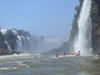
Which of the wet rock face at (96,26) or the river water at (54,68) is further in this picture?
the wet rock face at (96,26)

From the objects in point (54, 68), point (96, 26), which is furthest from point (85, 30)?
point (54, 68)

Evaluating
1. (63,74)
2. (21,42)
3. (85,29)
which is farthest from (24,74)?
(21,42)

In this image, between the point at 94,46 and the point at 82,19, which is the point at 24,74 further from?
the point at 82,19

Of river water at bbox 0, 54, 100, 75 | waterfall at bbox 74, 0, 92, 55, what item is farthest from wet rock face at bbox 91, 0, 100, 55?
river water at bbox 0, 54, 100, 75

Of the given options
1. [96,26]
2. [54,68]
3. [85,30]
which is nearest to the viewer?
[54,68]

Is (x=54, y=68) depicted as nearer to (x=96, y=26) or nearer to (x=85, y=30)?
(x=96, y=26)

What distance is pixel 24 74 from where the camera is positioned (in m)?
14.8

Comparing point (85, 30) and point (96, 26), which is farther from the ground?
point (85, 30)

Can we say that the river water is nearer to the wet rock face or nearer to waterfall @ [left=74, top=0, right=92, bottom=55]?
the wet rock face

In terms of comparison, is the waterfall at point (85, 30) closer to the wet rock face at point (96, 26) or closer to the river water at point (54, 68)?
the wet rock face at point (96, 26)

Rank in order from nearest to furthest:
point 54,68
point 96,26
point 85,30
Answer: point 54,68, point 96,26, point 85,30

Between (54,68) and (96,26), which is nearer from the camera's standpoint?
(54,68)

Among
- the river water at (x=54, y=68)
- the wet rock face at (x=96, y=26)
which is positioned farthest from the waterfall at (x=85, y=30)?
the river water at (x=54, y=68)

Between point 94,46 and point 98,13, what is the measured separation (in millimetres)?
6936
